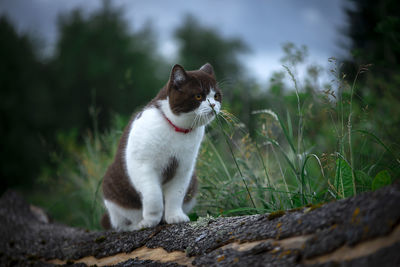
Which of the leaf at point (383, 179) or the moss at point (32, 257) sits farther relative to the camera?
the moss at point (32, 257)

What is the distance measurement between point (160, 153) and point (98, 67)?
52.1 ft


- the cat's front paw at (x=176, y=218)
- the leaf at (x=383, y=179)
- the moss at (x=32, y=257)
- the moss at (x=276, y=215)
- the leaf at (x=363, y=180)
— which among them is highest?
the leaf at (x=383, y=179)

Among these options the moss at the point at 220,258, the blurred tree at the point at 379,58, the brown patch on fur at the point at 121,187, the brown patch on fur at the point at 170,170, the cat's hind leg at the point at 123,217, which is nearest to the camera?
the moss at the point at 220,258

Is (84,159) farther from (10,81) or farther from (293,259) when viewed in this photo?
(10,81)

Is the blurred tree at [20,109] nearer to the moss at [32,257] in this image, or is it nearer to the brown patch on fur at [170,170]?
the moss at [32,257]

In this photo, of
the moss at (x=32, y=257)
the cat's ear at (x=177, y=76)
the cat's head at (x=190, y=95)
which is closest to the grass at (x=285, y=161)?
the cat's head at (x=190, y=95)

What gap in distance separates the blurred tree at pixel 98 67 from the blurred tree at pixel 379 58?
9210 mm

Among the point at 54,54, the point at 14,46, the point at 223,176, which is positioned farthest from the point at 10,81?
the point at 223,176

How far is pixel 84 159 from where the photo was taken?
5.43m

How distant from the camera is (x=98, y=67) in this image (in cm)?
1733

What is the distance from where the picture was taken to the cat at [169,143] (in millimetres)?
2607

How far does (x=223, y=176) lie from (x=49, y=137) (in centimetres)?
1369

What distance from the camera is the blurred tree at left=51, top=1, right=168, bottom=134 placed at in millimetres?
16266

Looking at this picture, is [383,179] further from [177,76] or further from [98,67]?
[98,67]
